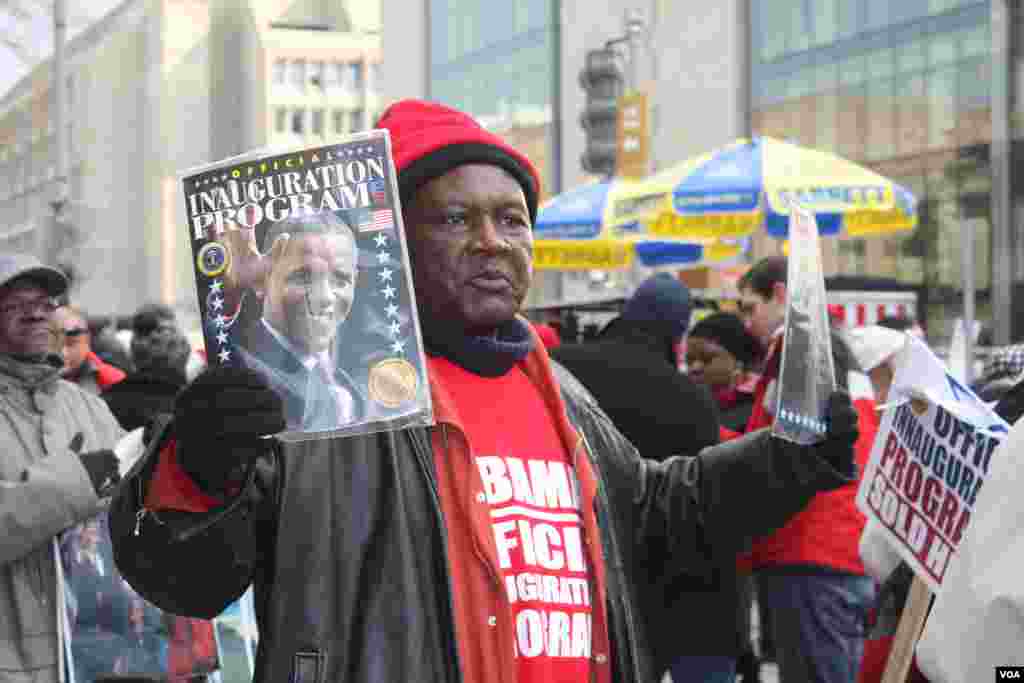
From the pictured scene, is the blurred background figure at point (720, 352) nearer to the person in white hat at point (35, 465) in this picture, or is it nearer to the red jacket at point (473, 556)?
the person in white hat at point (35, 465)

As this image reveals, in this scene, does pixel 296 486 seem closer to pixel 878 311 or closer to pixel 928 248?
pixel 878 311

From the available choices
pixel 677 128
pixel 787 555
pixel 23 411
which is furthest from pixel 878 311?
pixel 677 128

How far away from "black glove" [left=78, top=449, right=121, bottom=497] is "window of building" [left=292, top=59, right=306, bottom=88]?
249ft

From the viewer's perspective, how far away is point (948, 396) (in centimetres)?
294

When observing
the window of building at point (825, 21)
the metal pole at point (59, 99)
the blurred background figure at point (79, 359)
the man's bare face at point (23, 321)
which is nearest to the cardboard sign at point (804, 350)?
the man's bare face at point (23, 321)

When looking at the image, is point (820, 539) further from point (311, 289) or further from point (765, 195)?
point (765, 195)

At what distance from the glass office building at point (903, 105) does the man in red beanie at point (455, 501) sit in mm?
15128

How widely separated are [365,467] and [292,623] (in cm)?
25

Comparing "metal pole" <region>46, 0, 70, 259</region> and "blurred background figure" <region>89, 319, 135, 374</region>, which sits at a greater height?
"metal pole" <region>46, 0, 70, 259</region>

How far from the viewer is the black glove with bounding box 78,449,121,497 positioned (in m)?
3.73

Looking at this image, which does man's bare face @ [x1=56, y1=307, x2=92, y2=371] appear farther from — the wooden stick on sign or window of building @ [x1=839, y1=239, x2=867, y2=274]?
window of building @ [x1=839, y1=239, x2=867, y2=274]

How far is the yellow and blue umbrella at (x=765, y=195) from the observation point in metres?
9.07

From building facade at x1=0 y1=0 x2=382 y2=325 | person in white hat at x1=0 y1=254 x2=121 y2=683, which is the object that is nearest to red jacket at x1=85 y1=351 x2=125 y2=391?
person in white hat at x1=0 y1=254 x2=121 y2=683

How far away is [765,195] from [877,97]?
10.4 metres
